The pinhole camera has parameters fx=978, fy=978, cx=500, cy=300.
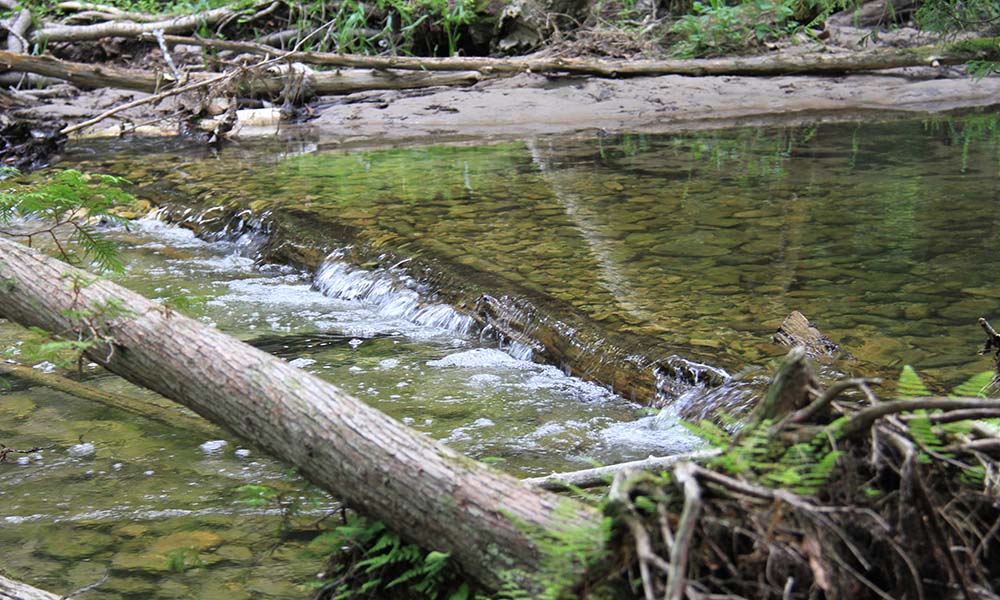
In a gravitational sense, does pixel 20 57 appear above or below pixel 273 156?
above

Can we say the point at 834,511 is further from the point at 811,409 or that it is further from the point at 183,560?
the point at 183,560

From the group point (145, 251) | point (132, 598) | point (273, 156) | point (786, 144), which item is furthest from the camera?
point (273, 156)

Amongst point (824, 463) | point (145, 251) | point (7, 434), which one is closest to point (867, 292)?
point (824, 463)

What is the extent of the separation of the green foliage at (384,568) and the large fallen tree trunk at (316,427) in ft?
0.24

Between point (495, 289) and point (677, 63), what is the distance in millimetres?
7818

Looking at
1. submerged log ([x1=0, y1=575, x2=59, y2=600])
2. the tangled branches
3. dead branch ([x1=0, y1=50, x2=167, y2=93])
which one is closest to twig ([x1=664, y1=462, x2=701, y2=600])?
the tangled branches

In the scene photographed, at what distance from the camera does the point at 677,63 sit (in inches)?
500

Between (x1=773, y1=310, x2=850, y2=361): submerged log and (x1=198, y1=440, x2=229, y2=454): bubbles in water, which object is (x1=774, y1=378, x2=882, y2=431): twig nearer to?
(x1=773, y1=310, x2=850, y2=361): submerged log

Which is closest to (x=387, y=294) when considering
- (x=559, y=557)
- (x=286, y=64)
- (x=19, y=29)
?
(x=559, y=557)

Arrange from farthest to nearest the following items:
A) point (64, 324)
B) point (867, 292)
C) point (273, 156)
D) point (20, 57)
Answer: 1. point (20, 57)
2. point (273, 156)
3. point (867, 292)
4. point (64, 324)

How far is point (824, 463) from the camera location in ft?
6.14

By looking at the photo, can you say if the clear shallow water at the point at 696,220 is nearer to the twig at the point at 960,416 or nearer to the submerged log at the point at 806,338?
the submerged log at the point at 806,338

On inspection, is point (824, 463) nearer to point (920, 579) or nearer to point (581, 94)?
point (920, 579)

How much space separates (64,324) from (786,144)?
814 cm
